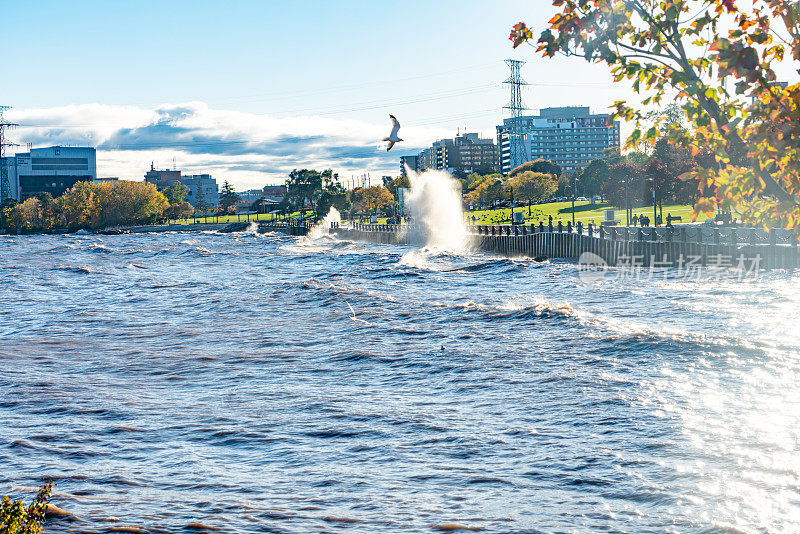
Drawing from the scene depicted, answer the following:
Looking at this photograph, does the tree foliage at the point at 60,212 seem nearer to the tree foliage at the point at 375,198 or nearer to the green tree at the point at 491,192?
the tree foliage at the point at 375,198

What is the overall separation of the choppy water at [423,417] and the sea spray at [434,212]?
181ft

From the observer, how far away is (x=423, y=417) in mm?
13406

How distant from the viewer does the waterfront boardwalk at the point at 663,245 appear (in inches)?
1375

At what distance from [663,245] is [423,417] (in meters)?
29.7

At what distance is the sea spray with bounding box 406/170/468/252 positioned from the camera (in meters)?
83.8

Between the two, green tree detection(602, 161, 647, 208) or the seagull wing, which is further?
green tree detection(602, 161, 647, 208)

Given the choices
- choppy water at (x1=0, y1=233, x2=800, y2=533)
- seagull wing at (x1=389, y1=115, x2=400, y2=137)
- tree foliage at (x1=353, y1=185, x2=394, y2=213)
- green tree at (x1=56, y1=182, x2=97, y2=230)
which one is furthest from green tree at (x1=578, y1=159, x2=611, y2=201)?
green tree at (x1=56, y1=182, x2=97, y2=230)

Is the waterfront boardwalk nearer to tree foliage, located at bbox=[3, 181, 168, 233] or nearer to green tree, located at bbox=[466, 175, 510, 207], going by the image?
green tree, located at bbox=[466, 175, 510, 207]

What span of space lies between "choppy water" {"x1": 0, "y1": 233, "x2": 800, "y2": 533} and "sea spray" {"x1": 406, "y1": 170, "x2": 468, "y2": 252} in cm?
5513

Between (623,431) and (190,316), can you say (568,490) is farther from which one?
(190,316)

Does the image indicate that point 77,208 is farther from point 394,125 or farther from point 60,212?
point 394,125

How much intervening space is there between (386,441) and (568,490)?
3251 millimetres

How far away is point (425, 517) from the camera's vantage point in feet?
29.9

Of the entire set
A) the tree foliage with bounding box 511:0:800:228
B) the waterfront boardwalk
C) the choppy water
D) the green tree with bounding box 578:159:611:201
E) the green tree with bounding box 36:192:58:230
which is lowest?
the choppy water
